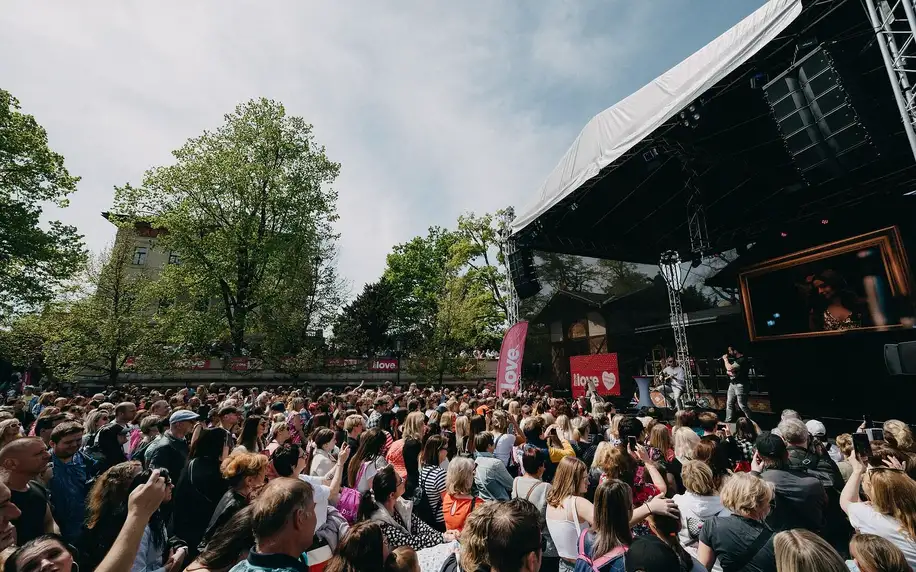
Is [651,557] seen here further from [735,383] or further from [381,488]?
[735,383]

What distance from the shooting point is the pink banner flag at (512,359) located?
38.7 ft

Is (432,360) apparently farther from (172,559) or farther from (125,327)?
(172,559)

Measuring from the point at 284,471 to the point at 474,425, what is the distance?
2484mm

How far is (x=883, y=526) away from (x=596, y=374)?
14.9m

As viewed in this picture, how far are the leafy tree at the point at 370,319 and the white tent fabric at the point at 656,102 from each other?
55.5 feet

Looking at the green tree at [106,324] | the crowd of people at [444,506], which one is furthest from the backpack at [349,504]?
the green tree at [106,324]

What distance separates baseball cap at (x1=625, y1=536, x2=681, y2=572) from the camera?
80.3 inches

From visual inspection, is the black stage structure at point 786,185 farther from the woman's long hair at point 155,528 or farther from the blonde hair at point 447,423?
the woman's long hair at point 155,528

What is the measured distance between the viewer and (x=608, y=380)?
16.3 meters

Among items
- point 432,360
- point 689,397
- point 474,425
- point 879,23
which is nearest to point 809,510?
point 474,425

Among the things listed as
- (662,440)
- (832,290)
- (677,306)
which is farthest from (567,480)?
(677,306)

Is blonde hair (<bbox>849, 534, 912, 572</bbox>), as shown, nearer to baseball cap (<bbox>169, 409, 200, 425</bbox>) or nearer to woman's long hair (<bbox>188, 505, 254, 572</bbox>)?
woman's long hair (<bbox>188, 505, 254, 572</bbox>)

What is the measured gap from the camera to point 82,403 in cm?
859

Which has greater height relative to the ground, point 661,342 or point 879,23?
point 879,23
